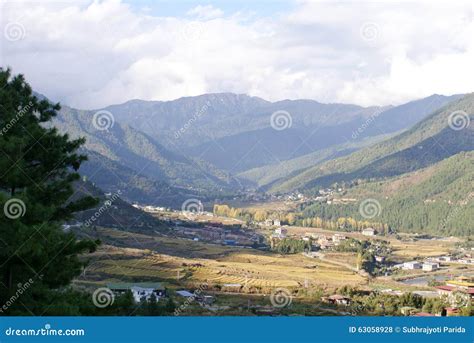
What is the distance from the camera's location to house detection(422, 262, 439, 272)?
180 feet

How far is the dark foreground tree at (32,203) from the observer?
9.06 meters

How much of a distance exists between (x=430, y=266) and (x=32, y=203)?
170 feet

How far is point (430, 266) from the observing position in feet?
183

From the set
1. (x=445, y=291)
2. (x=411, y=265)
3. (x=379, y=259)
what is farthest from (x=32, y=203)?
(x=379, y=259)

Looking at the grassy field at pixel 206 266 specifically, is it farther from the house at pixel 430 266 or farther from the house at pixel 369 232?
the house at pixel 369 232

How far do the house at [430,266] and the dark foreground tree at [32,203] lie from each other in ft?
159

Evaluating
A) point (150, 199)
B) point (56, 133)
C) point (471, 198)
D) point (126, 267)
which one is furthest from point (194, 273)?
point (150, 199)

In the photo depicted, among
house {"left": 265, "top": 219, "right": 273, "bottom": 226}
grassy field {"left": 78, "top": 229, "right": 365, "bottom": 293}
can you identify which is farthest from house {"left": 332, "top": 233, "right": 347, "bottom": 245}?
house {"left": 265, "top": 219, "right": 273, "bottom": 226}

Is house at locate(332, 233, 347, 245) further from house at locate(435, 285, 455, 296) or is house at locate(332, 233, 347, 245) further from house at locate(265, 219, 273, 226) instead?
house at locate(435, 285, 455, 296)

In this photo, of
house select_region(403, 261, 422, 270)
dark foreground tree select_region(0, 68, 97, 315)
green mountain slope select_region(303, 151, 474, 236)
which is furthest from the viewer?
green mountain slope select_region(303, 151, 474, 236)

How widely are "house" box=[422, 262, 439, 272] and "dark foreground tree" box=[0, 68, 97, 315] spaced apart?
48385 mm

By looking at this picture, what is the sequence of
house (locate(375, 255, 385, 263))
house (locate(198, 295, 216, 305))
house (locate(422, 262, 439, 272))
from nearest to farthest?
house (locate(198, 295, 216, 305)), house (locate(422, 262, 439, 272)), house (locate(375, 255, 385, 263))

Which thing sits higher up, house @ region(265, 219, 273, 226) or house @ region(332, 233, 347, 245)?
house @ region(265, 219, 273, 226)

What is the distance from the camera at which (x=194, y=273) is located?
41406 mm
